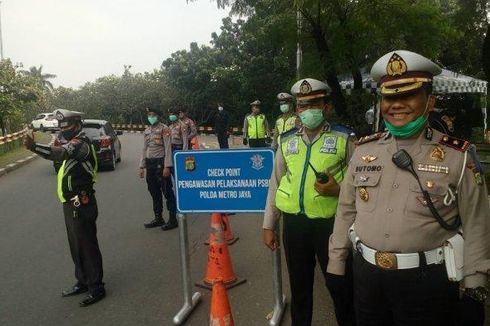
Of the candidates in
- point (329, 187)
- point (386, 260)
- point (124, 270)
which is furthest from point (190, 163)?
point (386, 260)

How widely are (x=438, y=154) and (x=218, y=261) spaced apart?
126 inches

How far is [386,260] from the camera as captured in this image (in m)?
2.38

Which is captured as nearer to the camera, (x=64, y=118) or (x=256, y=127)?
(x=64, y=118)

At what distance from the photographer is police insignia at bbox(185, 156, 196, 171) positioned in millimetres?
4461

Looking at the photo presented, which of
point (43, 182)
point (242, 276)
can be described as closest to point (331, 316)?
point (242, 276)

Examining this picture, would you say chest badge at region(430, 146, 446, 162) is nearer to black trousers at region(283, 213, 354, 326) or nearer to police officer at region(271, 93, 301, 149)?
black trousers at region(283, 213, 354, 326)

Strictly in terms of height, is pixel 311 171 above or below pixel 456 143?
below

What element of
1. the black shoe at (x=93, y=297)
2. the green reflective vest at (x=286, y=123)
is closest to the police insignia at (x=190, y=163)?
the black shoe at (x=93, y=297)

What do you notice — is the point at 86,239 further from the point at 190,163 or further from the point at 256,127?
the point at 256,127

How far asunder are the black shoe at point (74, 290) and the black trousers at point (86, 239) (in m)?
0.17

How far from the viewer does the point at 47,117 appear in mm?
38500

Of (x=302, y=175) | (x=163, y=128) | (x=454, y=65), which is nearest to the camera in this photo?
(x=302, y=175)

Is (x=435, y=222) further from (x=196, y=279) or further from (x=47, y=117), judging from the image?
(x=47, y=117)

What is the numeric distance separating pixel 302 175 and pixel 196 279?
257 centimetres
